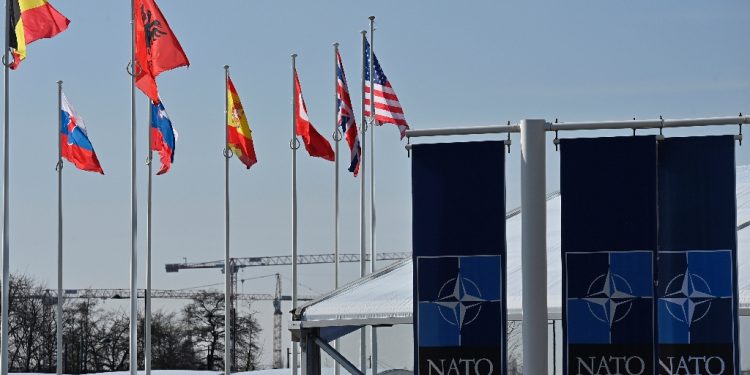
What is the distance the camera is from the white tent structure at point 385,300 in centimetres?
1982

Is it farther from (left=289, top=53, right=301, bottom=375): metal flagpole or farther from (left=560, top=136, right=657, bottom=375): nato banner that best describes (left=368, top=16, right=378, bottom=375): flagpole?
(left=560, top=136, right=657, bottom=375): nato banner

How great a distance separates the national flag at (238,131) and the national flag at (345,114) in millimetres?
2305

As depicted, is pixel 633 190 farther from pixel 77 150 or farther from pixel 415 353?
pixel 77 150

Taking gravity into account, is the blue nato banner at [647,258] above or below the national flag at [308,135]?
below

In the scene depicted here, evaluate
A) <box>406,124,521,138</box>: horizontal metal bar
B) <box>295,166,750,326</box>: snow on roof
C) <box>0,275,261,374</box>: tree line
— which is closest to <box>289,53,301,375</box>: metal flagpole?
<box>295,166,750,326</box>: snow on roof

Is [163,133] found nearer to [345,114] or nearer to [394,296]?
[345,114]

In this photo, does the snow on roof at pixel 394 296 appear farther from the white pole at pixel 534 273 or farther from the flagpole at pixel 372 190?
the flagpole at pixel 372 190

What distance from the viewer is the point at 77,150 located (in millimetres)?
33219

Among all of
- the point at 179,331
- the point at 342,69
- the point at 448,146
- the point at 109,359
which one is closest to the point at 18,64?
the point at 342,69

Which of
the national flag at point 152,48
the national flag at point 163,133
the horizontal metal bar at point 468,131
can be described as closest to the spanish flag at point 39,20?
the national flag at point 152,48

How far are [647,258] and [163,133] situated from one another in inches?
794

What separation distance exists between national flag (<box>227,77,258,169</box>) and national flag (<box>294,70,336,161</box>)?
1.20 metres

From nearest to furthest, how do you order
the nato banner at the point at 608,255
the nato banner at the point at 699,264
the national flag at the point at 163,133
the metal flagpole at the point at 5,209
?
the nato banner at the point at 608,255
the nato banner at the point at 699,264
the metal flagpole at the point at 5,209
the national flag at the point at 163,133

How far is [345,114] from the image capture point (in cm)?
3712
